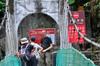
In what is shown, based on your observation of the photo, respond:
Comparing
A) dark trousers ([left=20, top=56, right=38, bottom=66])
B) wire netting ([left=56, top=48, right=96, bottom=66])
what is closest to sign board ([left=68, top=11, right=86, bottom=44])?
wire netting ([left=56, top=48, right=96, bottom=66])

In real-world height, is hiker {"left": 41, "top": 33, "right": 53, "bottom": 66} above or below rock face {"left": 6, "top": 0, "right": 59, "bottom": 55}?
below

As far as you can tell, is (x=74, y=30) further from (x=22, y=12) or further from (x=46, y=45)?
(x=46, y=45)

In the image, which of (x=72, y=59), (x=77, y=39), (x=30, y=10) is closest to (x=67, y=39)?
(x=77, y=39)

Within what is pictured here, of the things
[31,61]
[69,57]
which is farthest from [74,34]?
[69,57]

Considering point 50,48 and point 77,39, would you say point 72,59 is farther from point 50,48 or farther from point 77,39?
point 77,39

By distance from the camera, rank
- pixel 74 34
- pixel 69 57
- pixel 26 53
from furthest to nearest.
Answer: pixel 74 34, pixel 26 53, pixel 69 57

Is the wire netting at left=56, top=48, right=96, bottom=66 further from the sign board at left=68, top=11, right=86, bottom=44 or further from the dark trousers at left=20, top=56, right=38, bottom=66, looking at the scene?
the sign board at left=68, top=11, right=86, bottom=44

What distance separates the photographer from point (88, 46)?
48.6ft

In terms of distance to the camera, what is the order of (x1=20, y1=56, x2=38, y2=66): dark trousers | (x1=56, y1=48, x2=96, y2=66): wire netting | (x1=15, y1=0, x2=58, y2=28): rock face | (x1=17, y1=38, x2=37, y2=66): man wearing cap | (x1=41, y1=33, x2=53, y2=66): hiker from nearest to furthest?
(x1=56, y1=48, x2=96, y2=66): wire netting < (x1=17, y1=38, x2=37, y2=66): man wearing cap < (x1=20, y1=56, x2=38, y2=66): dark trousers < (x1=41, y1=33, x2=53, y2=66): hiker < (x1=15, y1=0, x2=58, y2=28): rock face

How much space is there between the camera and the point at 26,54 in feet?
34.5

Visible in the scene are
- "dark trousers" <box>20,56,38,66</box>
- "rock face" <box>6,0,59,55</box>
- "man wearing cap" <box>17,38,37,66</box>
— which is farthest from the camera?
"rock face" <box>6,0,59,55</box>

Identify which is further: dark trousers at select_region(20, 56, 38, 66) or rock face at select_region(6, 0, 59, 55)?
rock face at select_region(6, 0, 59, 55)

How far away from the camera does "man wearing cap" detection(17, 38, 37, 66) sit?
10453 millimetres

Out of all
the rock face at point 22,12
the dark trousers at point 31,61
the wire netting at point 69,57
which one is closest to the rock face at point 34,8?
the rock face at point 22,12
